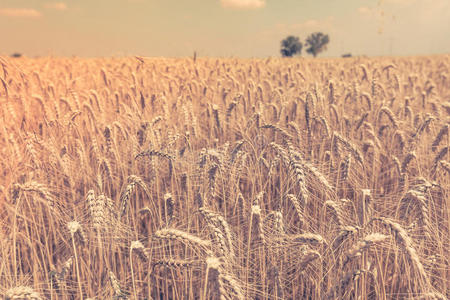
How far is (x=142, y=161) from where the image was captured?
2807mm

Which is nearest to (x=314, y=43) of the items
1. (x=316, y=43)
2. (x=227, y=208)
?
(x=316, y=43)

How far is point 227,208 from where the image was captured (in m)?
2.37

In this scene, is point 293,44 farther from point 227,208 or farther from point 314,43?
point 227,208

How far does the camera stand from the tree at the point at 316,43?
226 feet

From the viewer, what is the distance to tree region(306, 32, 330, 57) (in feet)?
226

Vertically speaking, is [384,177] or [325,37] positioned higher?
[325,37]

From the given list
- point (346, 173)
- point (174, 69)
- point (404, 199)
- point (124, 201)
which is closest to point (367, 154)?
point (346, 173)

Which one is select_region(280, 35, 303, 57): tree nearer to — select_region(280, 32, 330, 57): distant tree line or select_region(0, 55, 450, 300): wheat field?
select_region(280, 32, 330, 57): distant tree line

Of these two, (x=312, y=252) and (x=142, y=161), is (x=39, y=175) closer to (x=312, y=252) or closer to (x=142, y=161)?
(x=142, y=161)

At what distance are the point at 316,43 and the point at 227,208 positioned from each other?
73.0 m

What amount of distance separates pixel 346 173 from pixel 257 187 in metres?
0.78

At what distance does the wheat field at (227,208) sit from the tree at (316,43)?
69.4 metres

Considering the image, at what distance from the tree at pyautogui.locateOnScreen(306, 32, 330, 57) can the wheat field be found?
69361mm

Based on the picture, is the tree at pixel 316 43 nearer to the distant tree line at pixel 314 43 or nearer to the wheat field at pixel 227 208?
the distant tree line at pixel 314 43
